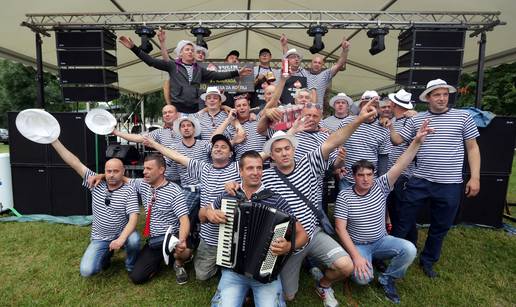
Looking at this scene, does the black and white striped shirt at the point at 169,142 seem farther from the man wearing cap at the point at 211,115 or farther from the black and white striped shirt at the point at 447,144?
the black and white striped shirt at the point at 447,144

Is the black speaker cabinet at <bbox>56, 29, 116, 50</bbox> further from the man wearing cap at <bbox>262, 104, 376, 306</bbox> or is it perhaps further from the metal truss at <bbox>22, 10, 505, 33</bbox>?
the man wearing cap at <bbox>262, 104, 376, 306</bbox>

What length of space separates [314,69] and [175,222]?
3713 mm

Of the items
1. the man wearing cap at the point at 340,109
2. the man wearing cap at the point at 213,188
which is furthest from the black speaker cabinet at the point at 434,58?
the man wearing cap at the point at 213,188

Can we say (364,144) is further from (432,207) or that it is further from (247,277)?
(247,277)

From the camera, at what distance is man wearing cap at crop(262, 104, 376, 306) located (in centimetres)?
264

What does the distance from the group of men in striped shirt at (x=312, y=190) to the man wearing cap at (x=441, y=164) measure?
0.04 ft

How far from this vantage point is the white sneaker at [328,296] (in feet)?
9.54

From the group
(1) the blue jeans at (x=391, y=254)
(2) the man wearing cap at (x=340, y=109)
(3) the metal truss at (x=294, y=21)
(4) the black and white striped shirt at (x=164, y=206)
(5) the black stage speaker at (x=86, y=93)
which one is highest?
(3) the metal truss at (x=294, y=21)

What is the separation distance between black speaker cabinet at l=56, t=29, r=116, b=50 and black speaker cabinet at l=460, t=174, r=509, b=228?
7.05 m

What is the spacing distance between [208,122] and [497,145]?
4.60m

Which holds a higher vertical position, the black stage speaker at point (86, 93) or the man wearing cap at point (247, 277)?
the black stage speaker at point (86, 93)

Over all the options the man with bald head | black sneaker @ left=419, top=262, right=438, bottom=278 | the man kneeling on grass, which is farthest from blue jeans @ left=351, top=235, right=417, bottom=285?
the man with bald head

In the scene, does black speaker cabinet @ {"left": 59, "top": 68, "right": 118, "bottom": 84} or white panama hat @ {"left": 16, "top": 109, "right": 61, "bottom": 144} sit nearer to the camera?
white panama hat @ {"left": 16, "top": 109, "right": 61, "bottom": 144}

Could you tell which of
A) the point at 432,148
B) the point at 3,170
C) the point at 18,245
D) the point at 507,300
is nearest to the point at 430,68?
the point at 432,148
